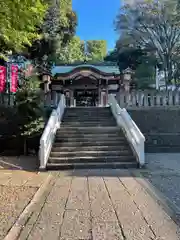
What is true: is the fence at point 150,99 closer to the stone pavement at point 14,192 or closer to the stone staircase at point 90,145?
the stone staircase at point 90,145

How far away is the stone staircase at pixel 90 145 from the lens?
8.48 metres

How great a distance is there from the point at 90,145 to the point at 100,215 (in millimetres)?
5709

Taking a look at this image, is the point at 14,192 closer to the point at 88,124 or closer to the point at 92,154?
the point at 92,154

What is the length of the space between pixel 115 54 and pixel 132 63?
12.2 ft

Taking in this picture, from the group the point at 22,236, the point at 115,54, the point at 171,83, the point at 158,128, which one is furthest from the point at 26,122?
the point at 115,54

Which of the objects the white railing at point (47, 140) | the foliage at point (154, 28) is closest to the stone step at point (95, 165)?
the white railing at point (47, 140)

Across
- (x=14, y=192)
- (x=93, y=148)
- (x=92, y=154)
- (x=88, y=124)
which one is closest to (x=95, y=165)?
(x=92, y=154)

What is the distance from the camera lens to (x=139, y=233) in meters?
3.44

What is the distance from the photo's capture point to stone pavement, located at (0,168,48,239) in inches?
155

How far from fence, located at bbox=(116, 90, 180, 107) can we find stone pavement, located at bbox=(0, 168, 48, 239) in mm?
7098

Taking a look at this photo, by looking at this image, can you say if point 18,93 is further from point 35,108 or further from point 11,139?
point 11,139

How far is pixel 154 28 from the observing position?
952 inches

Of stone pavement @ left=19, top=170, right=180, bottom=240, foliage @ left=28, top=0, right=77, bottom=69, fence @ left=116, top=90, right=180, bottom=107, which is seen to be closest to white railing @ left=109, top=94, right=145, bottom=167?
fence @ left=116, top=90, right=180, bottom=107

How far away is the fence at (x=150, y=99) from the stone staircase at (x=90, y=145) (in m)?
1.27
